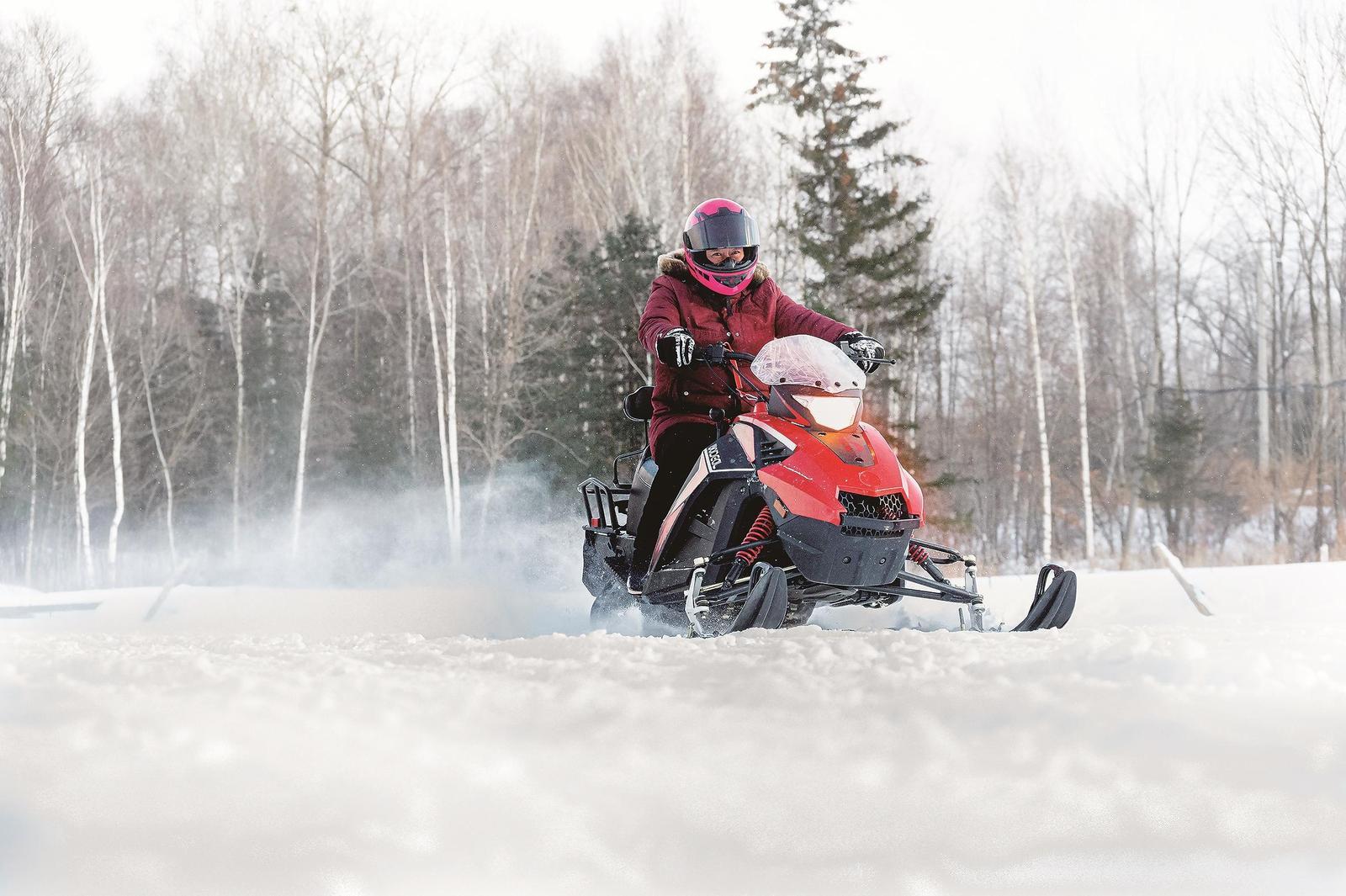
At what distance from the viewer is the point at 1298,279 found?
30.4 m

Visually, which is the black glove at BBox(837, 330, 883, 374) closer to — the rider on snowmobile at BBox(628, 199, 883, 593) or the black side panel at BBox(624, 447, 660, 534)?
the rider on snowmobile at BBox(628, 199, 883, 593)

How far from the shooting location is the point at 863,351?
5148mm

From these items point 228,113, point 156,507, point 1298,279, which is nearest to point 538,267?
point 228,113

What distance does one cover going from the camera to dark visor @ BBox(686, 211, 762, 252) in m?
5.39

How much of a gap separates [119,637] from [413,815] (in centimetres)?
327

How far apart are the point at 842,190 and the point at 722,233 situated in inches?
590

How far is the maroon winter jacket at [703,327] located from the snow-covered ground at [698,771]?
2.32m

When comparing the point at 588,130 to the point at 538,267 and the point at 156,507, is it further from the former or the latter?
the point at 156,507

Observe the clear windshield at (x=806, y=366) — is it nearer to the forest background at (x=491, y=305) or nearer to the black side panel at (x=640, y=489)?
the black side panel at (x=640, y=489)

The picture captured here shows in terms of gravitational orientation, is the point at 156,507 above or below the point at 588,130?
below

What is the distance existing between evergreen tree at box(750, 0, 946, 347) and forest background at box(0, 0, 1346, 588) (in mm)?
87

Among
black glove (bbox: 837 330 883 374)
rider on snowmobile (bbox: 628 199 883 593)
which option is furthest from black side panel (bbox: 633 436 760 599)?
black glove (bbox: 837 330 883 374)

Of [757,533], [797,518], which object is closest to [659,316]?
[757,533]

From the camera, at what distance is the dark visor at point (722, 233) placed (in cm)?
539
